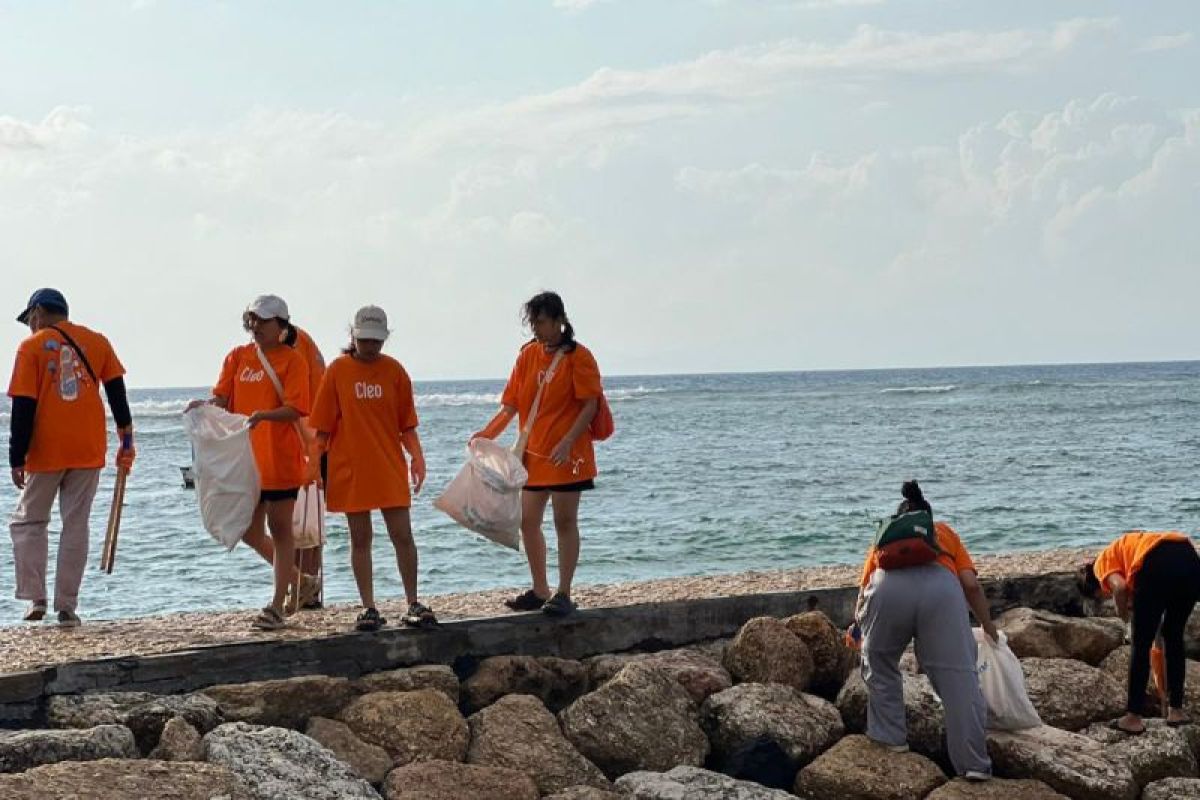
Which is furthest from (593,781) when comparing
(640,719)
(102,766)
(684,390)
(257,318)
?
(684,390)

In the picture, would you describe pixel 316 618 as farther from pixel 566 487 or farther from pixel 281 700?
pixel 566 487

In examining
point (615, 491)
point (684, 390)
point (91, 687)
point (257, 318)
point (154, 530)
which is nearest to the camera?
point (91, 687)

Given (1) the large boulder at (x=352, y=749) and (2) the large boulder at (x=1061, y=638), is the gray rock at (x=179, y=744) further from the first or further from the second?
(2) the large boulder at (x=1061, y=638)

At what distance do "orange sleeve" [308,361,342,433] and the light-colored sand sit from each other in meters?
0.98

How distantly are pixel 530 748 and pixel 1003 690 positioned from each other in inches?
87.2

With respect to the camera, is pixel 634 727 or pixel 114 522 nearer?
pixel 634 727

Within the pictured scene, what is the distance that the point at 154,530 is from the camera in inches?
650

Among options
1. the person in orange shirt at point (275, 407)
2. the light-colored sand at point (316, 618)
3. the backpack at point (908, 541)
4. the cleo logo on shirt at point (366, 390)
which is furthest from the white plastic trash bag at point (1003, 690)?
the person in orange shirt at point (275, 407)

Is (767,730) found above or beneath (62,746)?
beneath

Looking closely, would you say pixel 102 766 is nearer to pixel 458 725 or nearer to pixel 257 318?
pixel 458 725

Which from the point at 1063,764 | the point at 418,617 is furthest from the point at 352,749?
the point at 1063,764

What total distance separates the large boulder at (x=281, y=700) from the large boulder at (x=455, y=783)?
1.85ft

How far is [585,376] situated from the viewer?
7.38 meters

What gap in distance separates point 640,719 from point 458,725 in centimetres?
82
